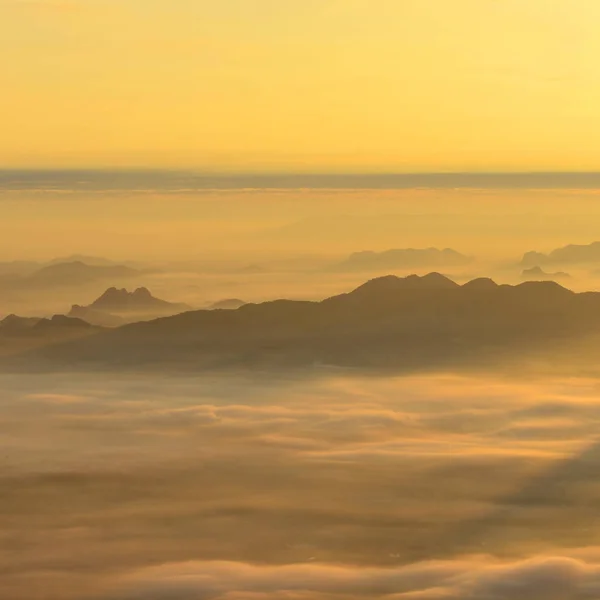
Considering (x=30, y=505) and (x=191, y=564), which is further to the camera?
(x=30, y=505)

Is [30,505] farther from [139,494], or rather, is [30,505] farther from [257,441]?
[257,441]

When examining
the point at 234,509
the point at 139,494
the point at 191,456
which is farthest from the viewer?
the point at 191,456

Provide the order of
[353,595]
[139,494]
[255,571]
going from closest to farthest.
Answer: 1. [353,595]
2. [255,571]
3. [139,494]

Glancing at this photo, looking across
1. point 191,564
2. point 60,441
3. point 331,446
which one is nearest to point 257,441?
point 331,446

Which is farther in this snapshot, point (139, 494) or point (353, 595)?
point (139, 494)

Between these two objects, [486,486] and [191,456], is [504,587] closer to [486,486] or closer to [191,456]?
[486,486]

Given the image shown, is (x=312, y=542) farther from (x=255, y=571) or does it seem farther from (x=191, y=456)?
(x=191, y=456)

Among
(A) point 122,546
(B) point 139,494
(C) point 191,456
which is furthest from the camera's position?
(C) point 191,456

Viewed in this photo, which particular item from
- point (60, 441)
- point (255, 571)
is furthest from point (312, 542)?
point (60, 441)

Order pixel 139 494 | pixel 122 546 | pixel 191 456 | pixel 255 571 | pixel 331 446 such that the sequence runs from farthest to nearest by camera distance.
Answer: pixel 331 446 → pixel 191 456 → pixel 139 494 → pixel 122 546 → pixel 255 571
